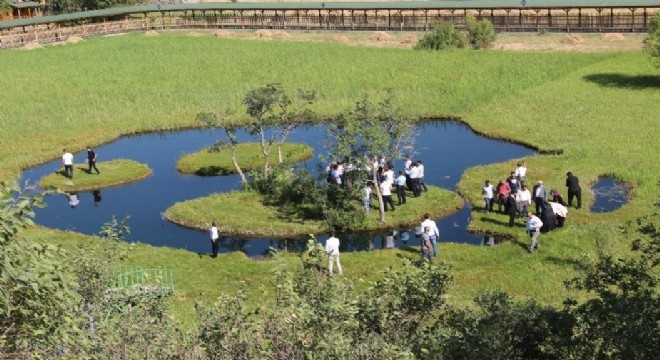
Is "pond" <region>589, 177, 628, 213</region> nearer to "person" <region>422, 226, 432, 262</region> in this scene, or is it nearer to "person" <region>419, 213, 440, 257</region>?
"person" <region>419, 213, 440, 257</region>

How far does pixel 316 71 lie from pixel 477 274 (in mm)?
40472

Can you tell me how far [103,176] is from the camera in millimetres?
42625

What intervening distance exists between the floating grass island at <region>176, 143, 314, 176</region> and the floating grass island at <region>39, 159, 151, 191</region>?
2383 millimetres

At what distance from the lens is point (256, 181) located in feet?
124

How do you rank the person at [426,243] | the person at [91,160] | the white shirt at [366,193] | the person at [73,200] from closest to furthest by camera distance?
1. the person at [426,243]
2. the white shirt at [366,193]
3. the person at [73,200]
4. the person at [91,160]

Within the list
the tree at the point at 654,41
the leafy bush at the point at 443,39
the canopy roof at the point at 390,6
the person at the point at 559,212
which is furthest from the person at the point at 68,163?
the canopy roof at the point at 390,6

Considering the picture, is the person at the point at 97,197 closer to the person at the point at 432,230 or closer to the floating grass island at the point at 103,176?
the floating grass island at the point at 103,176

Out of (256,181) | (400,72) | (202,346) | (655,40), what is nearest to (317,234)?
(256,181)

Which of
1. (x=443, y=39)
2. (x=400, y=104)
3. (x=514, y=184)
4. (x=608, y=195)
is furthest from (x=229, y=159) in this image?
(x=443, y=39)

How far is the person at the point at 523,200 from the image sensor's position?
32094 mm

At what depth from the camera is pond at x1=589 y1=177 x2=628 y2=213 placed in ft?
113

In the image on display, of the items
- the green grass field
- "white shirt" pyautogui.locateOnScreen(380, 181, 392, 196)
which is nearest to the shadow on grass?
the green grass field

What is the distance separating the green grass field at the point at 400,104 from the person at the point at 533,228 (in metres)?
0.45

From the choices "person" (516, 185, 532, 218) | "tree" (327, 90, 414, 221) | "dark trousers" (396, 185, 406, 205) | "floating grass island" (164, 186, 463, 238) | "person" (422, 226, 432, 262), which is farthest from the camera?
"dark trousers" (396, 185, 406, 205)
